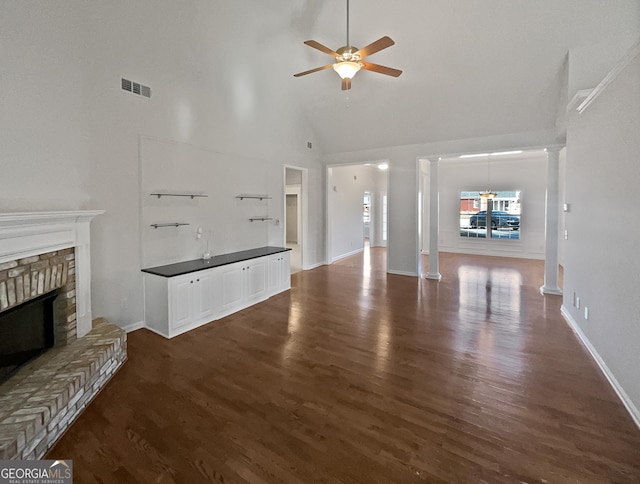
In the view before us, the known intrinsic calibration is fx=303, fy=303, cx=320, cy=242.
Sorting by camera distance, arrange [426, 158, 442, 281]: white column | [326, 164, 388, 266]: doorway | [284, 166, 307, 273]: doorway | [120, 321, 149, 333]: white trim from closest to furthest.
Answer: [120, 321, 149, 333]: white trim < [426, 158, 442, 281]: white column < [284, 166, 307, 273]: doorway < [326, 164, 388, 266]: doorway

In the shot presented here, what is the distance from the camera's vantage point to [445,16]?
4121mm

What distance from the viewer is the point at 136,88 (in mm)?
3709

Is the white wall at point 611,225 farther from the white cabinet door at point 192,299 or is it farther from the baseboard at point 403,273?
the white cabinet door at point 192,299

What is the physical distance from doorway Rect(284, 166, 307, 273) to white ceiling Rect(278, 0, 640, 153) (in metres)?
1.81

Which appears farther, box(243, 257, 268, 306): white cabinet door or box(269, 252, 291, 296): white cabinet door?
box(269, 252, 291, 296): white cabinet door

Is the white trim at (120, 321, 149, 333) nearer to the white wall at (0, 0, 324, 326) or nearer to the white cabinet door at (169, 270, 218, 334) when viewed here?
the white wall at (0, 0, 324, 326)

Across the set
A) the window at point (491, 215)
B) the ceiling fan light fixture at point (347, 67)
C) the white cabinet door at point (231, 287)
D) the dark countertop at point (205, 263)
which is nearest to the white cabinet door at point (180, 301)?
the dark countertop at point (205, 263)

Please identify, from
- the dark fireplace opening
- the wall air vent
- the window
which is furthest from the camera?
the window

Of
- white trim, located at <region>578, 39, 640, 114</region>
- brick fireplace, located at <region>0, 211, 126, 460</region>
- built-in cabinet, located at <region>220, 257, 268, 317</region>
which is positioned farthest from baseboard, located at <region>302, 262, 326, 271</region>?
white trim, located at <region>578, 39, 640, 114</region>

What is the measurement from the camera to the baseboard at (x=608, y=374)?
220cm

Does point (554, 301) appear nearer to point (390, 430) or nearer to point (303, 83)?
point (390, 430)

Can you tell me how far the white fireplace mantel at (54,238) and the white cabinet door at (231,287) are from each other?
1.57m

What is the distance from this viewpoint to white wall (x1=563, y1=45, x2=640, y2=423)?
7.50ft

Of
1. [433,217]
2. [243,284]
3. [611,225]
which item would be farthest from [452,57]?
[243,284]
